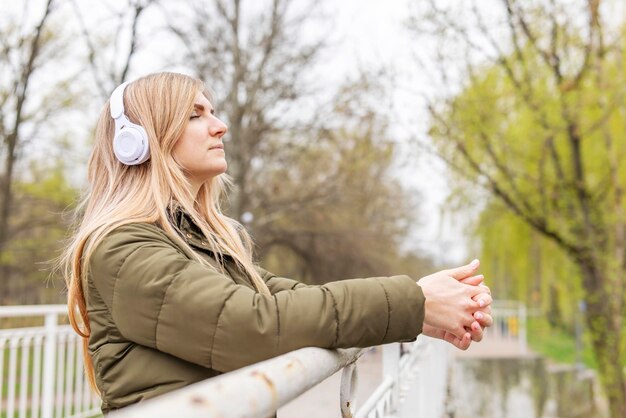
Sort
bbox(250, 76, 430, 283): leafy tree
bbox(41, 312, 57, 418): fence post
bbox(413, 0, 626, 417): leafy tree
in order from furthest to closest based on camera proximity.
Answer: bbox(250, 76, 430, 283): leafy tree → bbox(413, 0, 626, 417): leafy tree → bbox(41, 312, 57, 418): fence post

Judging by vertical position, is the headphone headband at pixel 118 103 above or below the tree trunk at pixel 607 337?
above

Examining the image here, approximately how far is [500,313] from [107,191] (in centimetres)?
2203

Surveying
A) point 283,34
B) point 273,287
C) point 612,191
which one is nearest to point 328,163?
point 283,34

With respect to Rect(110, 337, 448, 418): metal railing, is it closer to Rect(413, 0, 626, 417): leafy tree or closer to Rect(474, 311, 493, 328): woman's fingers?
Rect(474, 311, 493, 328): woman's fingers

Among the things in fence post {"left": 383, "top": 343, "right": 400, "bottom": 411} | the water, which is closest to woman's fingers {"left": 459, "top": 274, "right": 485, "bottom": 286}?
fence post {"left": 383, "top": 343, "right": 400, "bottom": 411}

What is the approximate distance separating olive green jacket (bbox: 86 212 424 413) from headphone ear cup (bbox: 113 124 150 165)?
224mm

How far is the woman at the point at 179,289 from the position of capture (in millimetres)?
1240

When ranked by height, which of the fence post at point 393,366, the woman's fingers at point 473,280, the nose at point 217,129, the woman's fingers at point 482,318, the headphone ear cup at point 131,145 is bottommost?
the fence post at point 393,366

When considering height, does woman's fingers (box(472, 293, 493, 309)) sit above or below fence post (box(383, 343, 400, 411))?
above

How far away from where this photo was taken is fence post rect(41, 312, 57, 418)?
4688mm

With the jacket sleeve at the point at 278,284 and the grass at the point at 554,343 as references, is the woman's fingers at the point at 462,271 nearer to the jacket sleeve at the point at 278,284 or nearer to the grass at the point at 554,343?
the jacket sleeve at the point at 278,284

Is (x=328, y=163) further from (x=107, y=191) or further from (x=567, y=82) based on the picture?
(x=107, y=191)

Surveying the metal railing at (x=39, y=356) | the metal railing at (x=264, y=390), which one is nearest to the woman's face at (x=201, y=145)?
the metal railing at (x=264, y=390)

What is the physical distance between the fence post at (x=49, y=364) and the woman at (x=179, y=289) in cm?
332
